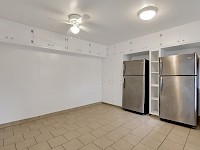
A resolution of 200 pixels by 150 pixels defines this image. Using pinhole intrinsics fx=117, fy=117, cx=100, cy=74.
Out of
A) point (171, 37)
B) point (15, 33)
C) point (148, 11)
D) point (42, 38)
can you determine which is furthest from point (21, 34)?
point (171, 37)

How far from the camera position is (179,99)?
2.64 meters

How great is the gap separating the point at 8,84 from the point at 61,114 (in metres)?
1.57

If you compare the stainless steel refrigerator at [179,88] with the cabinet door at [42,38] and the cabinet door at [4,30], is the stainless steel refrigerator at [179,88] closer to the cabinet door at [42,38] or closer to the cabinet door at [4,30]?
the cabinet door at [42,38]

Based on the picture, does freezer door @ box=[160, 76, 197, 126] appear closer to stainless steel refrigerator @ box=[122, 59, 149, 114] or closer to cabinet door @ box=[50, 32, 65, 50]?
stainless steel refrigerator @ box=[122, 59, 149, 114]

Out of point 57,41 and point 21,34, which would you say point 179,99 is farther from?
point 21,34

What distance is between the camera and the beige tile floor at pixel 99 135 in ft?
6.23

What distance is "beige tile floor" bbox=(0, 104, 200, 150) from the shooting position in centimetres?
190

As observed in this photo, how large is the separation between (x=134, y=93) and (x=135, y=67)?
2.60 ft

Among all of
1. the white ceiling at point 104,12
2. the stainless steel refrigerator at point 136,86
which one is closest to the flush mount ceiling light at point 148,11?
the white ceiling at point 104,12

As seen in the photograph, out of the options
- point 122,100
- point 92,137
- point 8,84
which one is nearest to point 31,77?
point 8,84

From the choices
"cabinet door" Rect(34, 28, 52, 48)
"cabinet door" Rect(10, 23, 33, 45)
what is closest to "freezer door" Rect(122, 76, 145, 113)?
"cabinet door" Rect(34, 28, 52, 48)

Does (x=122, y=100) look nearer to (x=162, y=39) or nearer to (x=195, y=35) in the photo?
(x=162, y=39)

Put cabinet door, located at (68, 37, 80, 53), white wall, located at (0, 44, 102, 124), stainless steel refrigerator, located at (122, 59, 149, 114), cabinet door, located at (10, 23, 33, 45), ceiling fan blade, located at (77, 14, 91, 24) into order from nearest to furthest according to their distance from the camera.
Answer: ceiling fan blade, located at (77, 14, 91, 24)
cabinet door, located at (10, 23, 33, 45)
white wall, located at (0, 44, 102, 124)
stainless steel refrigerator, located at (122, 59, 149, 114)
cabinet door, located at (68, 37, 80, 53)

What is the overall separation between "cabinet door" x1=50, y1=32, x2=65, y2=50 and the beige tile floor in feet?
6.42
